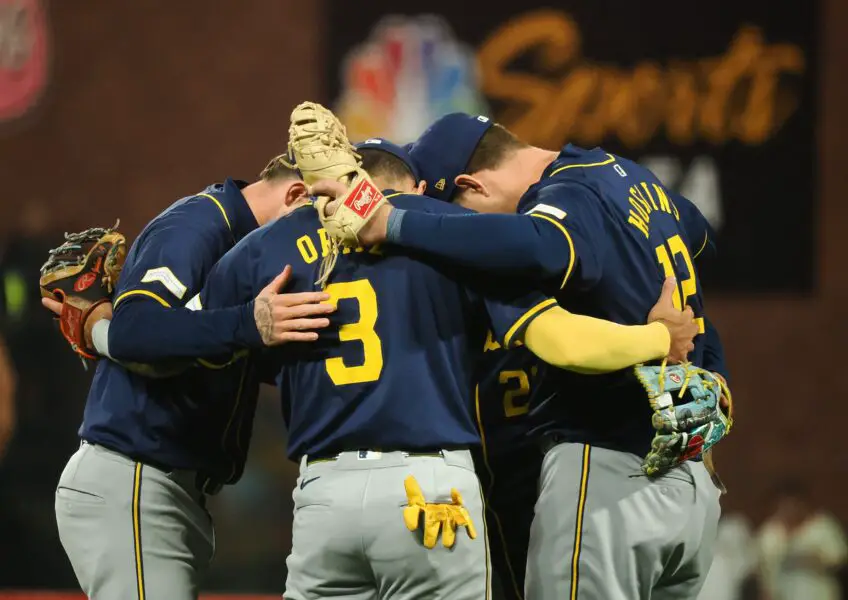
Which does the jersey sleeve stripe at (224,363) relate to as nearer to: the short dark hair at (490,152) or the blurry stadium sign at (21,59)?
the short dark hair at (490,152)

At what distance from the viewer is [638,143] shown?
7879 mm

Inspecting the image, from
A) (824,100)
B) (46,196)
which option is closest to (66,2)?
(46,196)

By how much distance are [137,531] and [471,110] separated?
5401 mm

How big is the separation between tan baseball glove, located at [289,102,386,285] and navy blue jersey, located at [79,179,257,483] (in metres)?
0.37

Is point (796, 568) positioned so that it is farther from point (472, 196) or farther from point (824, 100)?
point (472, 196)

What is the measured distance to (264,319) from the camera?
2.76 metres

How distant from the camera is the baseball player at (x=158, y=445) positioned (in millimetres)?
3131

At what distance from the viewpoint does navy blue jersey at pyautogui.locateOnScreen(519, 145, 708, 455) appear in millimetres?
2861

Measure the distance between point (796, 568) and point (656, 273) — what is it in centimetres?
566

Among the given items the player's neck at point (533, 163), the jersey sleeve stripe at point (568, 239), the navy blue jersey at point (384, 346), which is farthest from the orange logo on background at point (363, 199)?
the player's neck at point (533, 163)

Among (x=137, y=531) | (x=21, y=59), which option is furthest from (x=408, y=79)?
(x=137, y=531)

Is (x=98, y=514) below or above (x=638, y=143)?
below

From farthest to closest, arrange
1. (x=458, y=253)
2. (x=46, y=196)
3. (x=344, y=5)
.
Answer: (x=46, y=196) → (x=344, y=5) → (x=458, y=253)

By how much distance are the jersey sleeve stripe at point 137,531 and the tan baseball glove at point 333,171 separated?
2.68 feet
